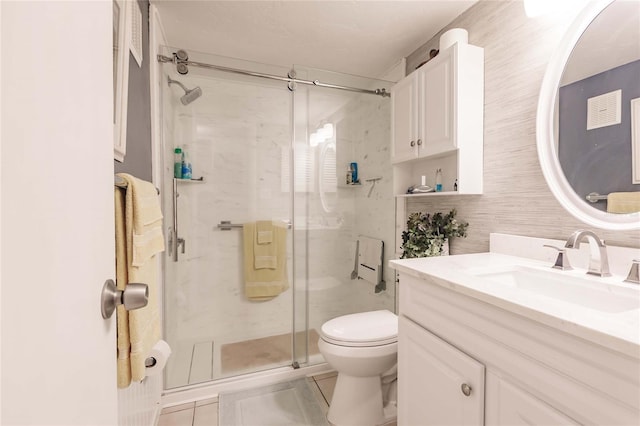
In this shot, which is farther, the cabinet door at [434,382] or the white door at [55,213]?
the cabinet door at [434,382]

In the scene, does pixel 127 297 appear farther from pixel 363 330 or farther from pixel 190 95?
pixel 190 95

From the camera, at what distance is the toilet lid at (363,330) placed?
144 cm

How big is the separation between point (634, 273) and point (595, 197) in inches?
12.2

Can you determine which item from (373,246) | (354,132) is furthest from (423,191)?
(354,132)

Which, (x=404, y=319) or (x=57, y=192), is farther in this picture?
(x=404, y=319)

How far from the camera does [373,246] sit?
2.28 metres

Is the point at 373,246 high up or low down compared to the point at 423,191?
down

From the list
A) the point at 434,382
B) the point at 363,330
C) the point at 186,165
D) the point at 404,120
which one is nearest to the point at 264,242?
the point at 186,165

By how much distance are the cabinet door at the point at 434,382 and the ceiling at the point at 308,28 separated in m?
1.61

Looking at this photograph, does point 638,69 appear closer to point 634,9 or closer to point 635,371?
point 634,9

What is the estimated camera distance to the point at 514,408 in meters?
0.73

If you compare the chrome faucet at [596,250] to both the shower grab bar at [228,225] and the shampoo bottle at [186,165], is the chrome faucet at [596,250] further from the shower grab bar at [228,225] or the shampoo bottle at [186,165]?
the shampoo bottle at [186,165]

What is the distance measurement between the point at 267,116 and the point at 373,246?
4.35 ft

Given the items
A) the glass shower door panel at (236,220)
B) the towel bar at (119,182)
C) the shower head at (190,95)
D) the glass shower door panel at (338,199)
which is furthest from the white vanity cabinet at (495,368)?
the shower head at (190,95)
